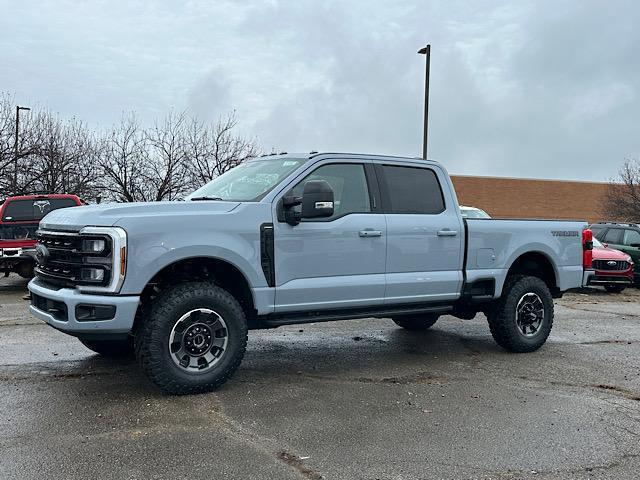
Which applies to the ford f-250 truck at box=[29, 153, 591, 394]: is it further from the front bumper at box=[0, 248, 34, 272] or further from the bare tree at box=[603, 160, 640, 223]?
the bare tree at box=[603, 160, 640, 223]

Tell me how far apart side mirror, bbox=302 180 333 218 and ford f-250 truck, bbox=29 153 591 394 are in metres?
0.01

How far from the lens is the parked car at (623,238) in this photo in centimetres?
1527

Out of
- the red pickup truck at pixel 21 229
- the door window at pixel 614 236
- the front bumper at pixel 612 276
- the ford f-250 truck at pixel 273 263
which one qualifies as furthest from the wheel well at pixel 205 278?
the door window at pixel 614 236

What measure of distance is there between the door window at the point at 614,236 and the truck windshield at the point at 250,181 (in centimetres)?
1295

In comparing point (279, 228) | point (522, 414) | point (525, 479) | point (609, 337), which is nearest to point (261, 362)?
point (279, 228)

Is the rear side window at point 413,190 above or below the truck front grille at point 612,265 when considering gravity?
above

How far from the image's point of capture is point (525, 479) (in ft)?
11.8

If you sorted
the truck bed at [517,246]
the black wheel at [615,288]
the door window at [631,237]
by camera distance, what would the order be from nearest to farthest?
the truck bed at [517,246] < the black wheel at [615,288] < the door window at [631,237]

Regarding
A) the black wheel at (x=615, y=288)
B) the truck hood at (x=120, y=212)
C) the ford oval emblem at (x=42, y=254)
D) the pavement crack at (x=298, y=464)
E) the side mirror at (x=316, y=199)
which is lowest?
the black wheel at (x=615, y=288)

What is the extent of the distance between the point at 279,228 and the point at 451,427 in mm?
2164

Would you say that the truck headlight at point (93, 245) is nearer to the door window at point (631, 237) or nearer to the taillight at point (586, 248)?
the taillight at point (586, 248)

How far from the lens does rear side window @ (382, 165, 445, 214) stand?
6176 millimetres

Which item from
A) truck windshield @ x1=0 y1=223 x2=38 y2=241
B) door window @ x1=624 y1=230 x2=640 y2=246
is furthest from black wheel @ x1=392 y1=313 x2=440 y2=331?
door window @ x1=624 y1=230 x2=640 y2=246

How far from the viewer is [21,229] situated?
12750 millimetres
